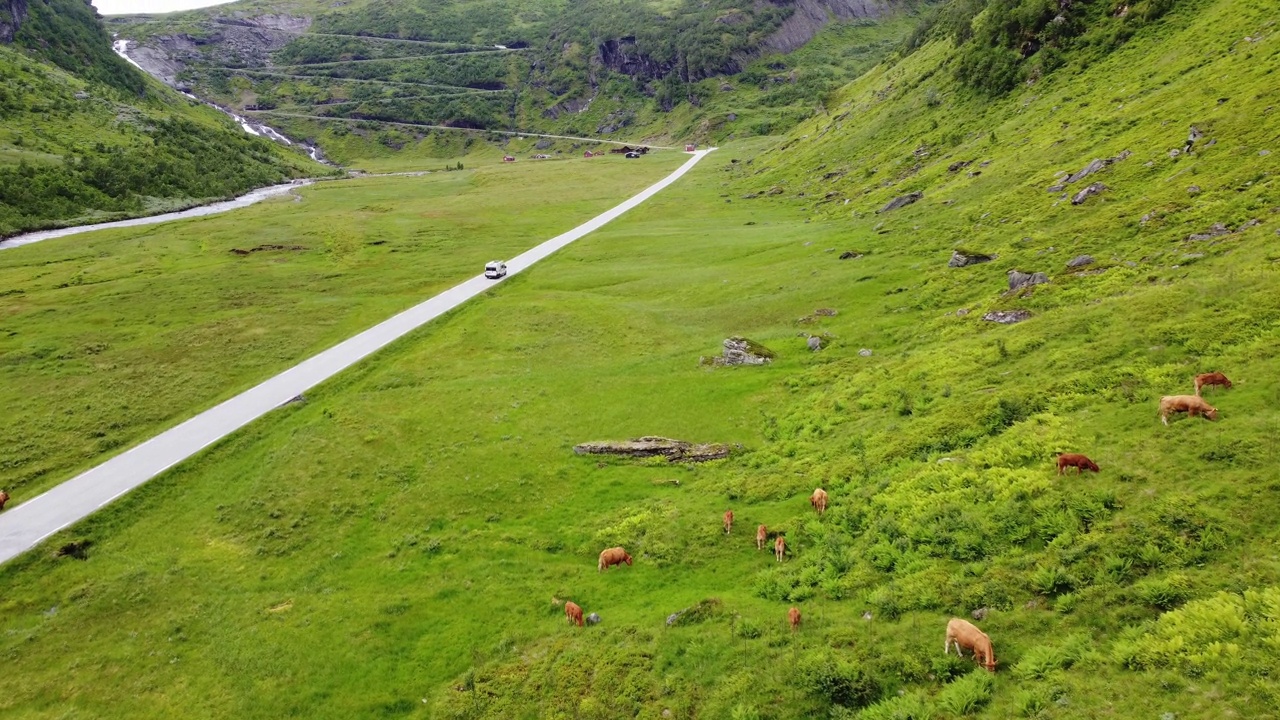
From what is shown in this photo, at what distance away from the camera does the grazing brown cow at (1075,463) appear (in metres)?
19.7

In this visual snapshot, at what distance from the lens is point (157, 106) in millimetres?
199625

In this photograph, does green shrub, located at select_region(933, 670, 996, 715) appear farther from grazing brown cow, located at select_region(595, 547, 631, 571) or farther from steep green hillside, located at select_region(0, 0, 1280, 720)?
grazing brown cow, located at select_region(595, 547, 631, 571)

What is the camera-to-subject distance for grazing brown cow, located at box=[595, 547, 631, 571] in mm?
26297

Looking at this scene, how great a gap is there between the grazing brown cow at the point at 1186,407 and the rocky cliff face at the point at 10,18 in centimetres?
28109

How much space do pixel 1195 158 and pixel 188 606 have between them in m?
64.6

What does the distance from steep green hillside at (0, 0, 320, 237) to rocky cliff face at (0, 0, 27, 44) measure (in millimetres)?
1560

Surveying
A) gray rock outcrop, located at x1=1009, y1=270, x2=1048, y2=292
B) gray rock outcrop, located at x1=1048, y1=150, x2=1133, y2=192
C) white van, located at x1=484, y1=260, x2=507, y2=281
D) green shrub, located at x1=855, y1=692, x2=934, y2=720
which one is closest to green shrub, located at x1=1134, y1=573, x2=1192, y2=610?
green shrub, located at x1=855, y1=692, x2=934, y2=720

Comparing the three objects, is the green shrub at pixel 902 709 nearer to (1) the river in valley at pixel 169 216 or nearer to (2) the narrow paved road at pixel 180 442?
(2) the narrow paved road at pixel 180 442

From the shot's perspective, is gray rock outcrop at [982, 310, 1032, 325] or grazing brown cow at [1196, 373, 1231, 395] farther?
gray rock outcrop at [982, 310, 1032, 325]

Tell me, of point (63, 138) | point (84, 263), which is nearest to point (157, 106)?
point (63, 138)

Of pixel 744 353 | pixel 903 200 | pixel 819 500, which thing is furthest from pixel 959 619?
pixel 903 200

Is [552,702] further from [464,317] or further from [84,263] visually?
[84,263]

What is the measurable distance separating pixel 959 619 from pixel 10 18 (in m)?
290

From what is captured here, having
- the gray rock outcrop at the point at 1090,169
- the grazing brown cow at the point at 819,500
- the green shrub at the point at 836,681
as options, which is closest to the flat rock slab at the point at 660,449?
the grazing brown cow at the point at 819,500
